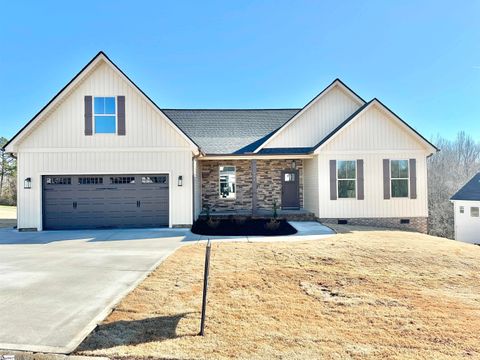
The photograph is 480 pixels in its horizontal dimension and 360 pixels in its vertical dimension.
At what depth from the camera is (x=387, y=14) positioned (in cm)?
1414

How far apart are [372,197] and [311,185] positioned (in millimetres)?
2873

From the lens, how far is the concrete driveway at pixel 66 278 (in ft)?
12.8

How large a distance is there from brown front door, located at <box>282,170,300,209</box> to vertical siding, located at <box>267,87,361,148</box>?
75.9 inches

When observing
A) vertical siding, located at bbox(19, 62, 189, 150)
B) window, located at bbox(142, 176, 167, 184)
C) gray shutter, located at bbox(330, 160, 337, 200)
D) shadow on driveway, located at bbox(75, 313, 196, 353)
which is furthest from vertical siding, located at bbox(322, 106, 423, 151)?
shadow on driveway, located at bbox(75, 313, 196, 353)

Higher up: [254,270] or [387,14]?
[387,14]

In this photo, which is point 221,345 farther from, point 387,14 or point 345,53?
point 345,53

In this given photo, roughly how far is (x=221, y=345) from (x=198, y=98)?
82.5 ft

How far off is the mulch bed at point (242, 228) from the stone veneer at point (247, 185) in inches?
92.1

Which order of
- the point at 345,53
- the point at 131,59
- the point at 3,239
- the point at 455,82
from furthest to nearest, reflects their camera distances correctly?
the point at 455,82 < the point at 345,53 < the point at 131,59 < the point at 3,239

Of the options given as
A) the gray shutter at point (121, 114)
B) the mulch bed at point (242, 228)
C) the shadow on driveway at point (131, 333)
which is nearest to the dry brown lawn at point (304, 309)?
the shadow on driveway at point (131, 333)

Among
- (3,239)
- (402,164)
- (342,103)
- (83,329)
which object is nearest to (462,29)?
(342,103)

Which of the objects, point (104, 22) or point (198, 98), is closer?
point (104, 22)

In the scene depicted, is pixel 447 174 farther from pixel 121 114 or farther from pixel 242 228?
pixel 121 114

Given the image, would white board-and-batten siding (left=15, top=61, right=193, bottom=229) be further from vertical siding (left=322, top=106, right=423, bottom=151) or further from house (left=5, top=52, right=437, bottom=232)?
vertical siding (left=322, top=106, right=423, bottom=151)
